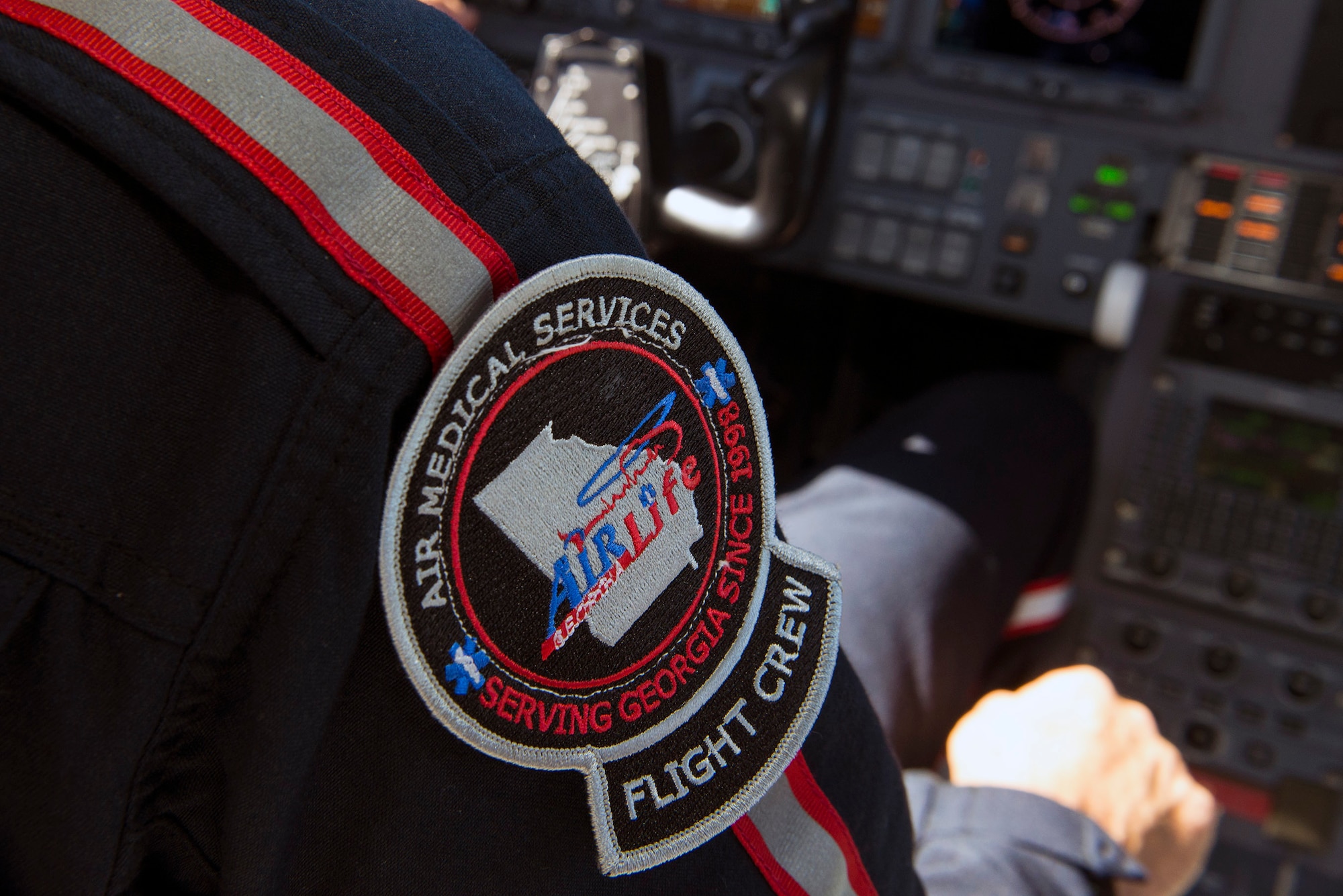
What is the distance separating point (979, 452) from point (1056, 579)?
21 centimetres

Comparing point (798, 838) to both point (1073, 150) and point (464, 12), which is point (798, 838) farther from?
point (464, 12)

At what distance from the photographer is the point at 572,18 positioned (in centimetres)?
132

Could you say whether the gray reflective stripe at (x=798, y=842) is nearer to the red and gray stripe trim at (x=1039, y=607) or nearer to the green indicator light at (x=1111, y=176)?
the red and gray stripe trim at (x=1039, y=607)

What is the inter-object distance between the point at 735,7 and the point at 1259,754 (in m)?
1.06

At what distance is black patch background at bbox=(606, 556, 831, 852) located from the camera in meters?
0.30

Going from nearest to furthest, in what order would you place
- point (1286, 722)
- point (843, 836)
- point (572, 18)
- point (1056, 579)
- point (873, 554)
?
point (843, 836)
point (873, 554)
point (1056, 579)
point (1286, 722)
point (572, 18)

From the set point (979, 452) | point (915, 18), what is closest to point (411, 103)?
point (979, 452)

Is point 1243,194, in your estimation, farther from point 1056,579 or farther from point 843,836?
point 843,836

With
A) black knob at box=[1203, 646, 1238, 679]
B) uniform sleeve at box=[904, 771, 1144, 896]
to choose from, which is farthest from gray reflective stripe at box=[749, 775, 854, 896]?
black knob at box=[1203, 646, 1238, 679]

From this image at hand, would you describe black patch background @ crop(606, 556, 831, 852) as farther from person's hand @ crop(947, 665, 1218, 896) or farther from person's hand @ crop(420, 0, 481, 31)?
person's hand @ crop(420, 0, 481, 31)

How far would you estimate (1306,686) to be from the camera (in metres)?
1.10

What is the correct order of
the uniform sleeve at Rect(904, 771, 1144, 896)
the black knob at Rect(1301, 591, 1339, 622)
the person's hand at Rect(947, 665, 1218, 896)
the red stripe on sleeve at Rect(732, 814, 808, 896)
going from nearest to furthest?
the red stripe on sleeve at Rect(732, 814, 808, 896) → the uniform sleeve at Rect(904, 771, 1144, 896) → the person's hand at Rect(947, 665, 1218, 896) → the black knob at Rect(1301, 591, 1339, 622)

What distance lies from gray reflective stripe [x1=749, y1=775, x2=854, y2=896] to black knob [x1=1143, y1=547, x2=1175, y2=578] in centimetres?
92

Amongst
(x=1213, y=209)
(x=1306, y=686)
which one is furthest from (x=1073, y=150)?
(x=1306, y=686)
